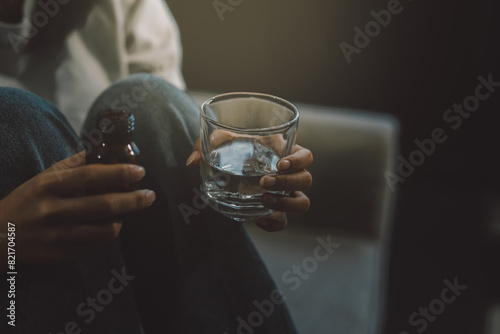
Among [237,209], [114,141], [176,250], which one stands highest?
[114,141]

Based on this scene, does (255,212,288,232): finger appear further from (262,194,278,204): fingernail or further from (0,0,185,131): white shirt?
(0,0,185,131): white shirt

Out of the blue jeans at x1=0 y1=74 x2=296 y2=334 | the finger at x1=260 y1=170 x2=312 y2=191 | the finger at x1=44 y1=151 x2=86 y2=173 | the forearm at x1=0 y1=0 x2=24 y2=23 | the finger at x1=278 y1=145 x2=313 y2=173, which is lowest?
the blue jeans at x1=0 y1=74 x2=296 y2=334

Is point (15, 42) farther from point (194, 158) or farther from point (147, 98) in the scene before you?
point (194, 158)

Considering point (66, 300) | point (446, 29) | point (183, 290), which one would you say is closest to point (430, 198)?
point (446, 29)

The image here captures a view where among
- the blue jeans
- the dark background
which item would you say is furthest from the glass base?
the dark background

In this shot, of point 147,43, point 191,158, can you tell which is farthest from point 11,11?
point 191,158

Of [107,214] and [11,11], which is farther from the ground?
[11,11]

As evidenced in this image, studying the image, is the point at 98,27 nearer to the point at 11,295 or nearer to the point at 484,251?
the point at 11,295
